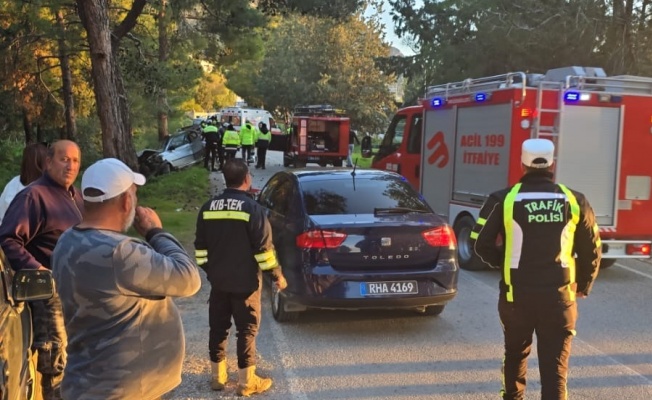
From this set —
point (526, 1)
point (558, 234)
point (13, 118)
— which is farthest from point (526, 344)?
point (13, 118)

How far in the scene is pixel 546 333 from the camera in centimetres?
355

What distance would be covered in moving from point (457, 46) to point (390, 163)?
11.4m

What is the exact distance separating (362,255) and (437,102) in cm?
490

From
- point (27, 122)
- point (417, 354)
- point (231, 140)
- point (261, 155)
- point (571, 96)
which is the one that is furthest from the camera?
point (27, 122)

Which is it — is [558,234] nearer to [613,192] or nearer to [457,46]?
[613,192]

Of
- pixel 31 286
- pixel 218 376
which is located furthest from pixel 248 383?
pixel 31 286

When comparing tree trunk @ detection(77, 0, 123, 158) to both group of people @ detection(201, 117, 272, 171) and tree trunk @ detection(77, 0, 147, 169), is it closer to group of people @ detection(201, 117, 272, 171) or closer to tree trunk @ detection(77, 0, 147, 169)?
tree trunk @ detection(77, 0, 147, 169)

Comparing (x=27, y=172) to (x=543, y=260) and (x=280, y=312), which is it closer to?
(x=280, y=312)

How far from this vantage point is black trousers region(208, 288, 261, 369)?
177 inches

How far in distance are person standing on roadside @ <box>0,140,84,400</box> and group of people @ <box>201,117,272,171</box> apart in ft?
56.0

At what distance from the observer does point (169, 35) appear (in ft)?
91.1

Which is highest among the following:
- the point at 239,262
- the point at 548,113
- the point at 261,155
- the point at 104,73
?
the point at 104,73

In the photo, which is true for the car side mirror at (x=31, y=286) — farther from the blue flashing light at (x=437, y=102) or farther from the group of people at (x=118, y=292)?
the blue flashing light at (x=437, y=102)

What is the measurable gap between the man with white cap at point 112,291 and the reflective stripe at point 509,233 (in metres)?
1.95
